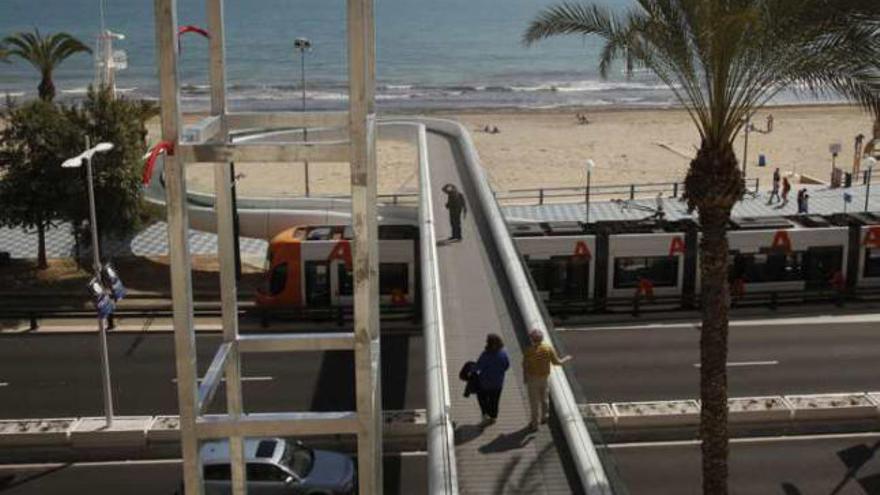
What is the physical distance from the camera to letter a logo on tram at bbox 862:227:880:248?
2841 centimetres

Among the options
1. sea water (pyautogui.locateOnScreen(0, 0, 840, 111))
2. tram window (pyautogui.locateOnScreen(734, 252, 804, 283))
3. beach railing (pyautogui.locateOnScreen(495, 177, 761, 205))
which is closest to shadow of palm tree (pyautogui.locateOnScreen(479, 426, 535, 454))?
tram window (pyautogui.locateOnScreen(734, 252, 804, 283))

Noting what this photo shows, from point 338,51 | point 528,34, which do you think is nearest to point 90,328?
point 528,34

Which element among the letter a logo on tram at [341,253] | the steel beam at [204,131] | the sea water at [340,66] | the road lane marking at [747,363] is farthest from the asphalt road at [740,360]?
the sea water at [340,66]

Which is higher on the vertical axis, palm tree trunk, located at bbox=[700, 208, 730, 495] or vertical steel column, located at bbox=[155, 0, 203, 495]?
vertical steel column, located at bbox=[155, 0, 203, 495]

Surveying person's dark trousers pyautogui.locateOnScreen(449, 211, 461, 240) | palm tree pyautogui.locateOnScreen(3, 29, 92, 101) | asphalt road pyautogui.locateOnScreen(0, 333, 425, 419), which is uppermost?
palm tree pyautogui.locateOnScreen(3, 29, 92, 101)

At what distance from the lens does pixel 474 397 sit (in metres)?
13.9

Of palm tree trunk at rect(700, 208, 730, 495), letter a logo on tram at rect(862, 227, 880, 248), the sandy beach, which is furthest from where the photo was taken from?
the sandy beach

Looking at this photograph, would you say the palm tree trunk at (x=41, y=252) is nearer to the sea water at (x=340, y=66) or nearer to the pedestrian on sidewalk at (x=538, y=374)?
the pedestrian on sidewalk at (x=538, y=374)

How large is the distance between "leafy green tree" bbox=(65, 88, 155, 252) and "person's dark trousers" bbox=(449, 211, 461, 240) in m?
12.9

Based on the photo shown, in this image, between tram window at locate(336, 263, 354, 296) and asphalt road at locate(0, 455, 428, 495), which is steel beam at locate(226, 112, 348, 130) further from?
tram window at locate(336, 263, 354, 296)

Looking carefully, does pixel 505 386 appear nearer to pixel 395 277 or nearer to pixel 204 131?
pixel 204 131

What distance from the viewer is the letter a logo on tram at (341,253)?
27188mm

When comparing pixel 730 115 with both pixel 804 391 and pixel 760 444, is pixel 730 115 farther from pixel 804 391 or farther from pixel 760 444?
pixel 804 391

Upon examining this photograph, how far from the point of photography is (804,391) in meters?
21.2
